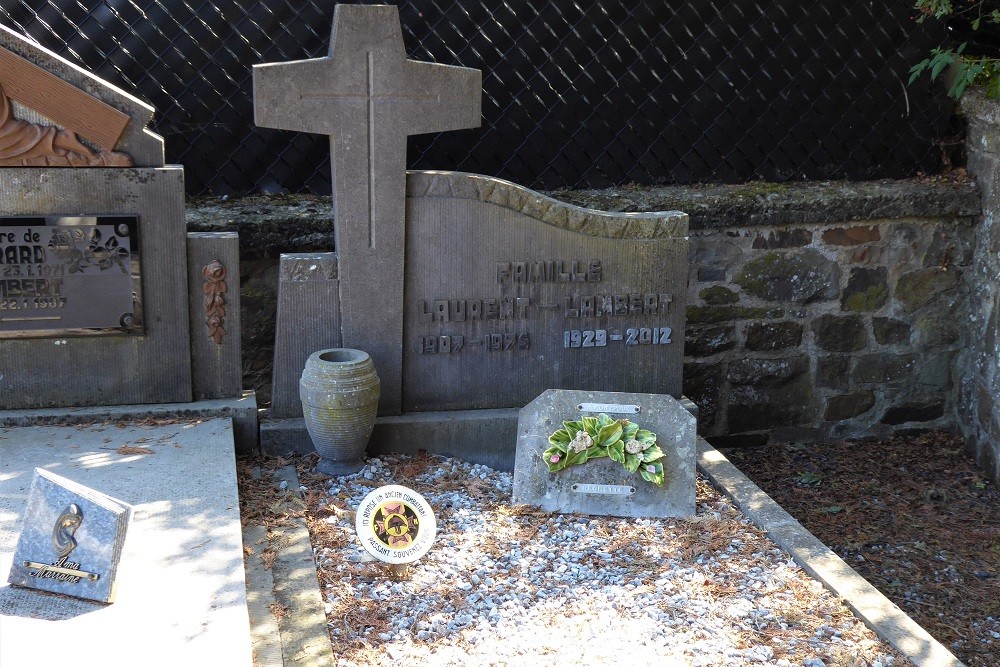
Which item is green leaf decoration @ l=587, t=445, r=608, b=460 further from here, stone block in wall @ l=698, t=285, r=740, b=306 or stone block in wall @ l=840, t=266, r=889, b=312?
stone block in wall @ l=840, t=266, r=889, b=312

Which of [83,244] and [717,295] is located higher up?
[83,244]

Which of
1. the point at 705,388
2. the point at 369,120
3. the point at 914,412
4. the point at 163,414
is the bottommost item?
the point at 914,412

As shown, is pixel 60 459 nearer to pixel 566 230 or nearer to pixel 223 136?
pixel 223 136

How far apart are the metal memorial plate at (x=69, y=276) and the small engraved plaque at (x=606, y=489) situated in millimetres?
2000

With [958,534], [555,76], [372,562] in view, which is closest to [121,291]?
[372,562]

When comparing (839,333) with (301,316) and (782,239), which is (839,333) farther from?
(301,316)

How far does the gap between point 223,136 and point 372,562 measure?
2.59 m

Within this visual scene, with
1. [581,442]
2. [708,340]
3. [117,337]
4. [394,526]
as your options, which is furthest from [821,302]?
[117,337]

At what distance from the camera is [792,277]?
5832 mm

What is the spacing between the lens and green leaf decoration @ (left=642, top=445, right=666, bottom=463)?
13.8 ft

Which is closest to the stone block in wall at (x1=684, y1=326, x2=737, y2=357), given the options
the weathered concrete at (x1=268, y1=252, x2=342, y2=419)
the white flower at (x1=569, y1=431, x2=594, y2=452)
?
the white flower at (x1=569, y1=431, x2=594, y2=452)

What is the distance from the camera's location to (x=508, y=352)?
485cm

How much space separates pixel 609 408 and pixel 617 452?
224mm

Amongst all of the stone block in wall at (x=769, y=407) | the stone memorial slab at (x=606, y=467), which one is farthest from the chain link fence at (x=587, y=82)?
the stone memorial slab at (x=606, y=467)
